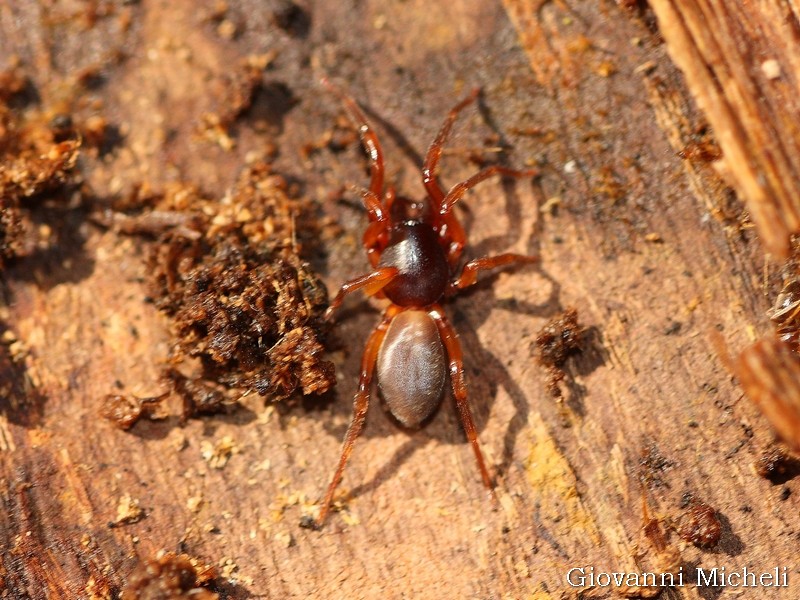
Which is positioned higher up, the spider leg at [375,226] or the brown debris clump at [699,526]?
the spider leg at [375,226]

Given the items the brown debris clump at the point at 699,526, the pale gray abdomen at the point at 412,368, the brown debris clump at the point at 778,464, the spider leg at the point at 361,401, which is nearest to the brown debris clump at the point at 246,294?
the spider leg at the point at 361,401

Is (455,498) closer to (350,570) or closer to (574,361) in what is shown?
(350,570)

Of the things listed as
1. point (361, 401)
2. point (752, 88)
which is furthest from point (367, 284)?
point (752, 88)

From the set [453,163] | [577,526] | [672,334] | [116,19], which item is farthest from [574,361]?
[116,19]

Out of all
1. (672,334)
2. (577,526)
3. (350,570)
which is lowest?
(577,526)

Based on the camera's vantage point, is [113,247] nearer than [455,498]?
No

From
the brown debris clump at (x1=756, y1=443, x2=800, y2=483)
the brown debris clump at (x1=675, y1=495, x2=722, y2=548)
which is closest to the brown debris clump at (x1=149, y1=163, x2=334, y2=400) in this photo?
the brown debris clump at (x1=675, y1=495, x2=722, y2=548)

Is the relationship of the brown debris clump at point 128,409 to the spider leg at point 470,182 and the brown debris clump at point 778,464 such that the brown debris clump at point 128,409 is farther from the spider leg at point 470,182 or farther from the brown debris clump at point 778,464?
the brown debris clump at point 778,464
